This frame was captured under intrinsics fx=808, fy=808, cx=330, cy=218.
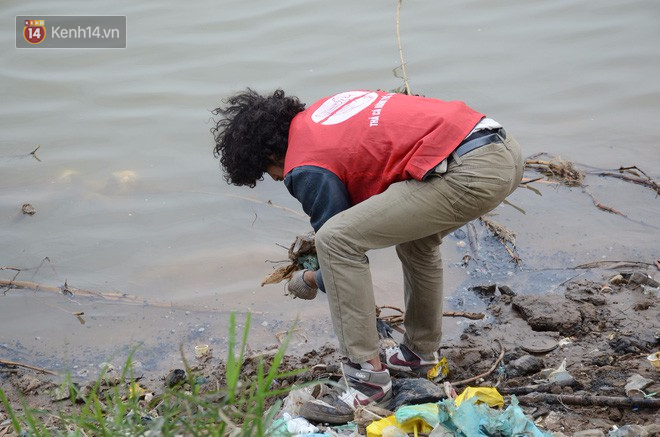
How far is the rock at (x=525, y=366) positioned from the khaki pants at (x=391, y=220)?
0.81 meters

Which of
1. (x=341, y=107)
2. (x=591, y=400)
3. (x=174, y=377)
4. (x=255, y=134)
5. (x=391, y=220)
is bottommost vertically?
(x=174, y=377)

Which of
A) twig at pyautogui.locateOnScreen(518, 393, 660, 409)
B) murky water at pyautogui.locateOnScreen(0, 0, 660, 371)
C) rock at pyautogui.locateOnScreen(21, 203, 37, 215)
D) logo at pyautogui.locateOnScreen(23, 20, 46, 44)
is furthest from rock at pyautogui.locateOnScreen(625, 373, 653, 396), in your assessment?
logo at pyautogui.locateOnScreen(23, 20, 46, 44)

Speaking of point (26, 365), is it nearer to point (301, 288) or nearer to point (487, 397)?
point (301, 288)

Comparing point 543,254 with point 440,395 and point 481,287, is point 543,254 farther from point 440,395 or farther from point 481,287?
point 440,395

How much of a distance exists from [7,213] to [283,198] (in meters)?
1.92

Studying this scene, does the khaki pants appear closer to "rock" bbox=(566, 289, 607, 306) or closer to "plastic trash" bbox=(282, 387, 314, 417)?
"plastic trash" bbox=(282, 387, 314, 417)

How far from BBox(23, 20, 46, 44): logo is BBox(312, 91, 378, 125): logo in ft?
17.6

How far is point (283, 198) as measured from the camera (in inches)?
225

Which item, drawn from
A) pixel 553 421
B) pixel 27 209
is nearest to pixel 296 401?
pixel 553 421

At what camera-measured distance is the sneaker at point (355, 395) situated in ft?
10.2

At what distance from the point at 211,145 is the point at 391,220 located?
3657mm

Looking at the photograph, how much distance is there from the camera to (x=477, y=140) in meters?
3.02

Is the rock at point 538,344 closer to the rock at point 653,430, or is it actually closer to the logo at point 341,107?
the rock at point 653,430

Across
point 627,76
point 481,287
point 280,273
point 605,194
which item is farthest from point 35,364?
point 627,76
